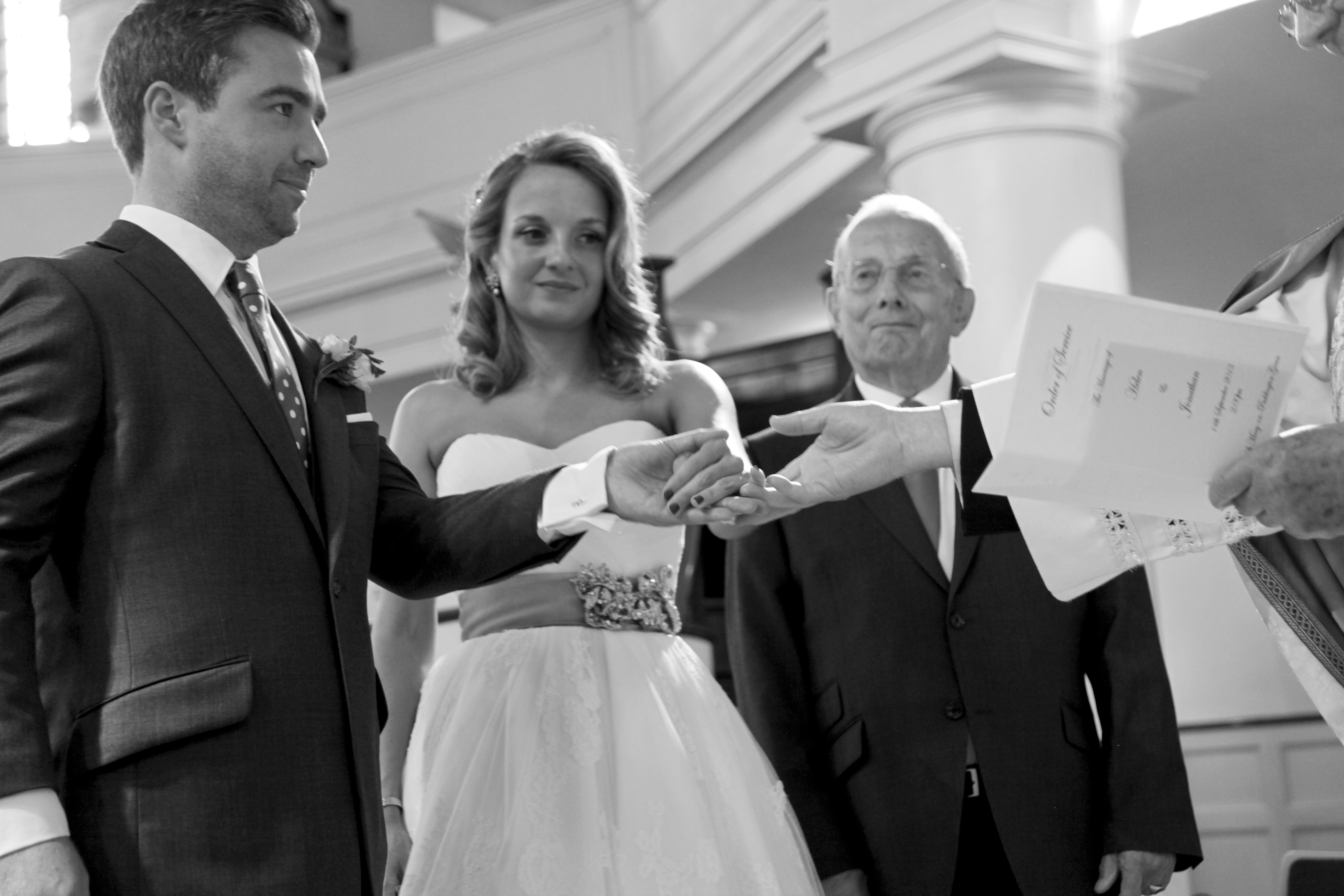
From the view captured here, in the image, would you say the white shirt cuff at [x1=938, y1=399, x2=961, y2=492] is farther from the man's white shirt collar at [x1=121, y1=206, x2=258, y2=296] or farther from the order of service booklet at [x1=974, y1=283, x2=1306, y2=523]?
the man's white shirt collar at [x1=121, y1=206, x2=258, y2=296]

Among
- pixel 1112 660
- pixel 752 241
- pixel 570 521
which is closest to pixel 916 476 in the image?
pixel 1112 660

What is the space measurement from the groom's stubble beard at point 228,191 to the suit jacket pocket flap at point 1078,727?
1.51 metres

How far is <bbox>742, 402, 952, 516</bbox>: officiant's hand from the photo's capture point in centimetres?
228

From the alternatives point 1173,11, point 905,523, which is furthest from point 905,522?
point 1173,11

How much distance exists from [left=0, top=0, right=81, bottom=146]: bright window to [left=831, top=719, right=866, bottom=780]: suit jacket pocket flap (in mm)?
11087

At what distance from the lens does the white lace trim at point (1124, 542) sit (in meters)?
2.24

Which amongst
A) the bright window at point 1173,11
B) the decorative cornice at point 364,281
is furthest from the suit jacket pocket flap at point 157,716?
the decorative cornice at point 364,281

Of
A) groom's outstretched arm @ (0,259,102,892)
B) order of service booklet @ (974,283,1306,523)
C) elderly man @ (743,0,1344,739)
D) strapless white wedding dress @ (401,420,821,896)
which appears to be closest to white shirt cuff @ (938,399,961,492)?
elderly man @ (743,0,1344,739)

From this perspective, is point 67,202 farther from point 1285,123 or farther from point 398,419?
point 398,419

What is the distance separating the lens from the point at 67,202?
1048 centimetres

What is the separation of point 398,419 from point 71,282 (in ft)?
3.50

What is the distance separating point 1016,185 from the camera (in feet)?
15.5

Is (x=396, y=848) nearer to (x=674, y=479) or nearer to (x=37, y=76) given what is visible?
(x=674, y=479)

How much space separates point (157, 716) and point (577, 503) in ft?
2.22
